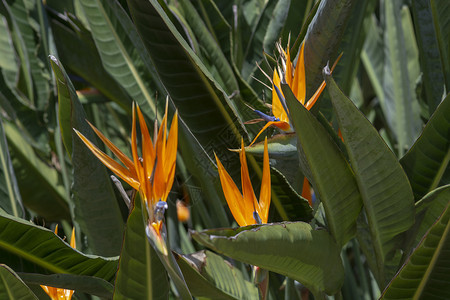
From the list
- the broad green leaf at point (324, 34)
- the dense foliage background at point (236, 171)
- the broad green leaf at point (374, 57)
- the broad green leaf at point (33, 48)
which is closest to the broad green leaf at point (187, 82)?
the dense foliage background at point (236, 171)

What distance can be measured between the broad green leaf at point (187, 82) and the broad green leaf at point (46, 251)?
0.20 m

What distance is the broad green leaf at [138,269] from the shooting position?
0.53 m

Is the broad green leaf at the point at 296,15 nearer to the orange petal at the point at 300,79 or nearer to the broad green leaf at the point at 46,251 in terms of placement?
the orange petal at the point at 300,79

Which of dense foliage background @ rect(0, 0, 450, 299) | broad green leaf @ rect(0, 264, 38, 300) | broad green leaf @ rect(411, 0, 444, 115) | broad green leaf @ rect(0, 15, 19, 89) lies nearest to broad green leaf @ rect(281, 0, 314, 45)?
dense foliage background @ rect(0, 0, 450, 299)

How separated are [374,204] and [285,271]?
0.42 ft

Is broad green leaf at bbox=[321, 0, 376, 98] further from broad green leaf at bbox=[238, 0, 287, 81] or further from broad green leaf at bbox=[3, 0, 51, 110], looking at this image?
broad green leaf at bbox=[3, 0, 51, 110]

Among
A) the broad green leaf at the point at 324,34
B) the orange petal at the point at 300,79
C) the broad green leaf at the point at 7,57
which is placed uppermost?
the broad green leaf at the point at 7,57

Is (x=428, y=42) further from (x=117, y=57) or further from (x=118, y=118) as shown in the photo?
(x=118, y=118)

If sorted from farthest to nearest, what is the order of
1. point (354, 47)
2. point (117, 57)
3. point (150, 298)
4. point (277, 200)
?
point (117, 57), point (354, 47), point (277, 200), point (150, 298)

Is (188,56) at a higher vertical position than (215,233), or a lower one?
higher

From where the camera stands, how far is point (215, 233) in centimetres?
47

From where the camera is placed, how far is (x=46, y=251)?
622 mm

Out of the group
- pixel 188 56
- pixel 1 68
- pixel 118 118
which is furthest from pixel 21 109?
pixel 188 56

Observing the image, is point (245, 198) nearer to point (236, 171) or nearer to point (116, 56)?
point (236, 171)
